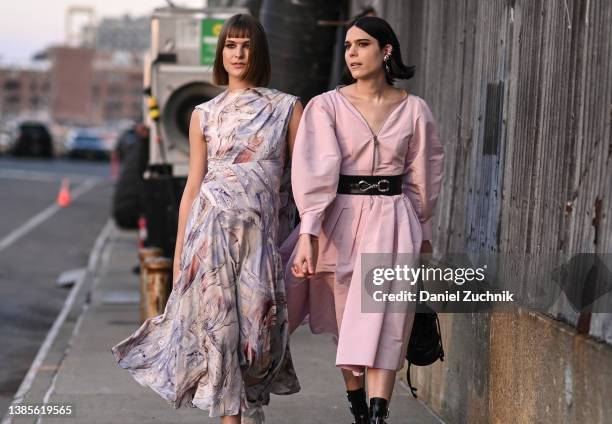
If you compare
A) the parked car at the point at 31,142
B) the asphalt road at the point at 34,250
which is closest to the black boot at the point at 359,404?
the asphalt road at the point at 34,250

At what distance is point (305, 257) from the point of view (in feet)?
17.5

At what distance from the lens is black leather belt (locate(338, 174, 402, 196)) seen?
214 inches

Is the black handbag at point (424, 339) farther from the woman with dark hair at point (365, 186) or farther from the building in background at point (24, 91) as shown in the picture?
the building in background at point (24, 91)

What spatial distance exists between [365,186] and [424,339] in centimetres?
70

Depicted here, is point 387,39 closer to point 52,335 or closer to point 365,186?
point 365,186

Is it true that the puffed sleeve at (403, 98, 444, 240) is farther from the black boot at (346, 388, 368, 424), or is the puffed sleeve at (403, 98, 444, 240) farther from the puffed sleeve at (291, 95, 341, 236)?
the black boot at (346, 388, 368, 424)

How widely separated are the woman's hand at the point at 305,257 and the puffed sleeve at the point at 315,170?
38 millimetres

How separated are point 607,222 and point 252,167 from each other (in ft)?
5.46

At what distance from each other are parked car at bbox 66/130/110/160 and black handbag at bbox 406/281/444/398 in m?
55.4

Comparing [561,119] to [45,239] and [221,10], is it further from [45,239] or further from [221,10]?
[45,239]

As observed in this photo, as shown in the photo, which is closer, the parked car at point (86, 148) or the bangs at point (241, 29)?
the bangs at point (241, 29)

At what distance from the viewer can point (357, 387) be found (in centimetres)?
570

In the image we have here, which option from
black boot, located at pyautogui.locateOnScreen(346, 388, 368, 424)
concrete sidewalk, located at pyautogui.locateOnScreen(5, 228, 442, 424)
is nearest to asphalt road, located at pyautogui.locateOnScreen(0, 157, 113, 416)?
concrete sidewalk, located at pyautogui.locateOnScreen(5, 228, 442, 424)

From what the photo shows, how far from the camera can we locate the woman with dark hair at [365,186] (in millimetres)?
5348
